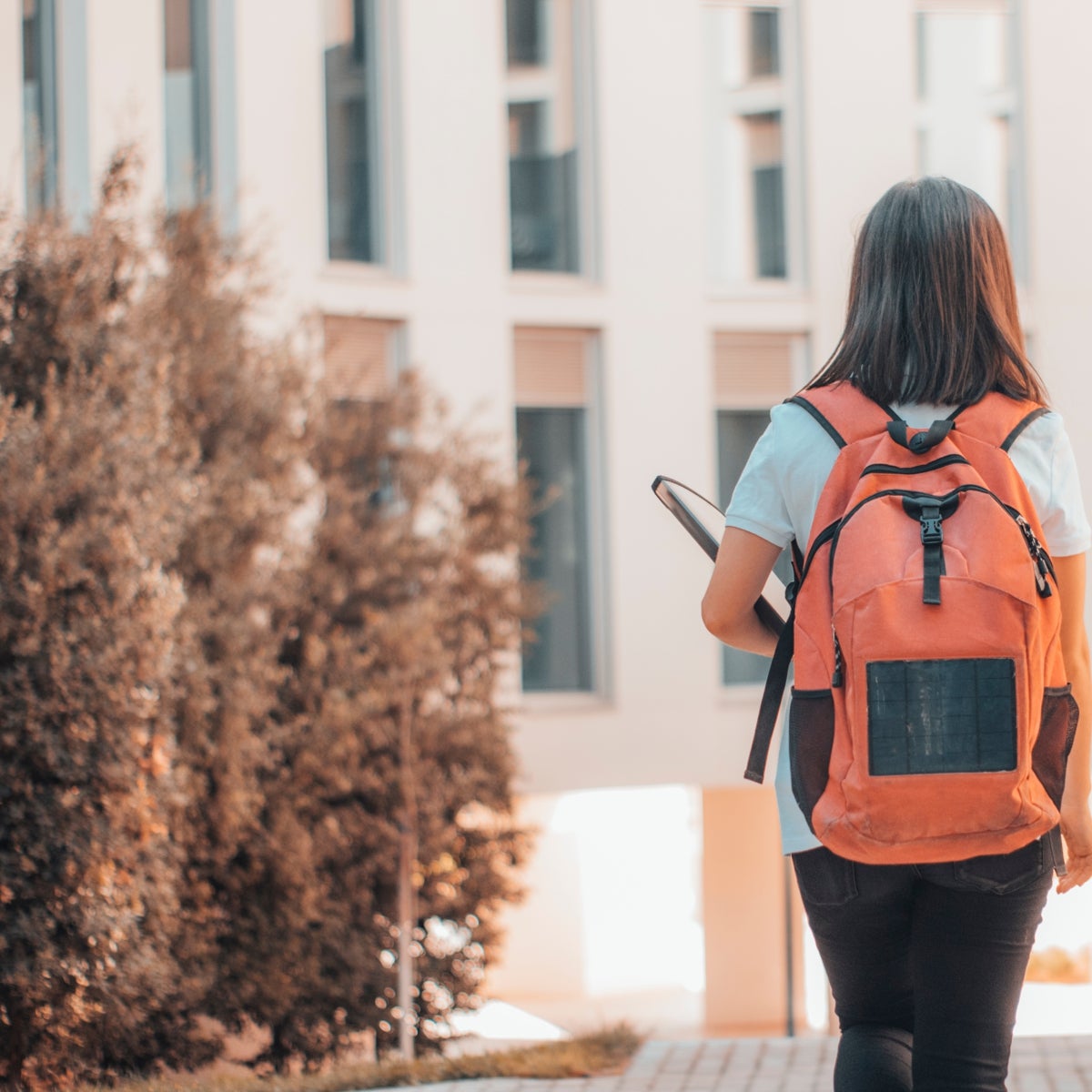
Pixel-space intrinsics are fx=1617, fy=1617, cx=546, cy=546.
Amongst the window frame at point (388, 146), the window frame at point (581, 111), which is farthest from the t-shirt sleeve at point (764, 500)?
the window frame at point (581, 111)

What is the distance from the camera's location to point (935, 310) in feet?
6.89

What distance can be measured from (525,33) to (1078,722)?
10647 millimetres

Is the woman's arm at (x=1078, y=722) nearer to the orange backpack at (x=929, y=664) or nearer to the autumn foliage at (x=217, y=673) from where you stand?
the orange backpack at (x=929, y=664)

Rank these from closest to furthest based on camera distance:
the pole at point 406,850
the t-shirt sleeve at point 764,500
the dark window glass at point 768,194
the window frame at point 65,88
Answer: the t-shirt sleeve at point 764,500 → the pole at point 406,850 → the window frame at point 65,88 → the dark window glass at point 768,194

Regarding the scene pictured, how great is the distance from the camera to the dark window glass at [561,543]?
11.8 metres

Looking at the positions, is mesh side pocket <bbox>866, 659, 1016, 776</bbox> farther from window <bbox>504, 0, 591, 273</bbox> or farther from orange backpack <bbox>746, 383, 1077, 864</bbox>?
window <bbox>504, 0, 591, 273</bbox>

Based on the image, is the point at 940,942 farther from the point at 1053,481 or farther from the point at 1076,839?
the point at 1053,481

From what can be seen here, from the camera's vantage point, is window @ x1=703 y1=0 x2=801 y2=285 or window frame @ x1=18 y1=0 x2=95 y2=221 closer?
window frame @ x1=18 y1=0 x2=95 y2=221

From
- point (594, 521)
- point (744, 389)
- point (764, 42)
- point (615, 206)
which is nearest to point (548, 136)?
point (615, 206)

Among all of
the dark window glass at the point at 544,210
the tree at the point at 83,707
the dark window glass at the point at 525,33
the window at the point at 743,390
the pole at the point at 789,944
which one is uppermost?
the dark window glass at the point at 525,33

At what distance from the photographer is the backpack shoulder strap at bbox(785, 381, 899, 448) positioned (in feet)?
6.77

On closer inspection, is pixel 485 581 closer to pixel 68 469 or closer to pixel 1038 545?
pixel 68 469

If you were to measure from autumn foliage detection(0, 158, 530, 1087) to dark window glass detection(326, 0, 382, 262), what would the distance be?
2.34 metres

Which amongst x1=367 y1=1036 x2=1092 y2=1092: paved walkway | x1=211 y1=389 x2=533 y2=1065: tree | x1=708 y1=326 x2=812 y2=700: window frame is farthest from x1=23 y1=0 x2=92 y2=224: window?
x1=367 y1=1036 x2=1092 y2=1092: paved walkway
